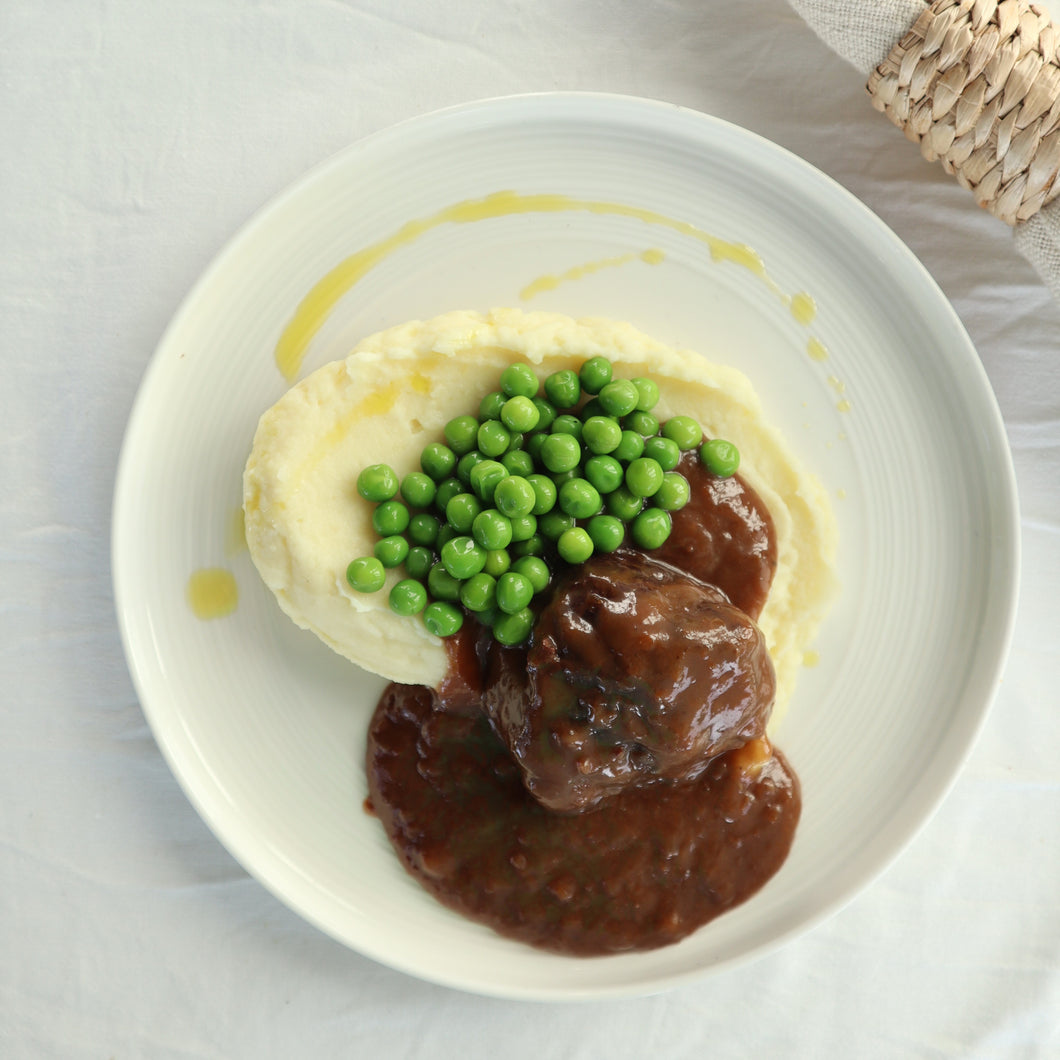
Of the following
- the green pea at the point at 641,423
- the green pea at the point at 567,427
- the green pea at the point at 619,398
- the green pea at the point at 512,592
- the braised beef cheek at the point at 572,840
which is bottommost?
the braised beef cheek at the point at 572,840

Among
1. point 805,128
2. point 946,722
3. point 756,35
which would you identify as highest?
point 756,35

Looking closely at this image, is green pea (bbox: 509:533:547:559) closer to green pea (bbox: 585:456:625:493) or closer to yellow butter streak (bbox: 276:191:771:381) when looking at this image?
green pea (bbox: 585:456:625:493)

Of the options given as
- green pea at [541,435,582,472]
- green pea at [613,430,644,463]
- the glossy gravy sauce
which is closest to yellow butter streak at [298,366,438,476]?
green pea at [541,435,582,472]

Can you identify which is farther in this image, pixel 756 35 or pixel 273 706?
pixel 756 35

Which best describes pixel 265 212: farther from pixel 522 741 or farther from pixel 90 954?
pixel 90 954

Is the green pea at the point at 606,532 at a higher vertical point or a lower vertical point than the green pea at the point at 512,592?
higher

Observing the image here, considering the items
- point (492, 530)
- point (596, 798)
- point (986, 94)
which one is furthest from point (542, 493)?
point (986, 94)

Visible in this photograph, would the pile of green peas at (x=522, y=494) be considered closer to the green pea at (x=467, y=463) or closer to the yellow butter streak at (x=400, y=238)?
the green pea at (x=467, y=463)

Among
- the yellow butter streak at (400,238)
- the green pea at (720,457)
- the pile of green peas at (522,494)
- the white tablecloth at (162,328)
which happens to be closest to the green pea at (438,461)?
the pile of green peas at (522,494)

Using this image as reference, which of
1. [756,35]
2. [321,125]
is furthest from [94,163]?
[756,35]
